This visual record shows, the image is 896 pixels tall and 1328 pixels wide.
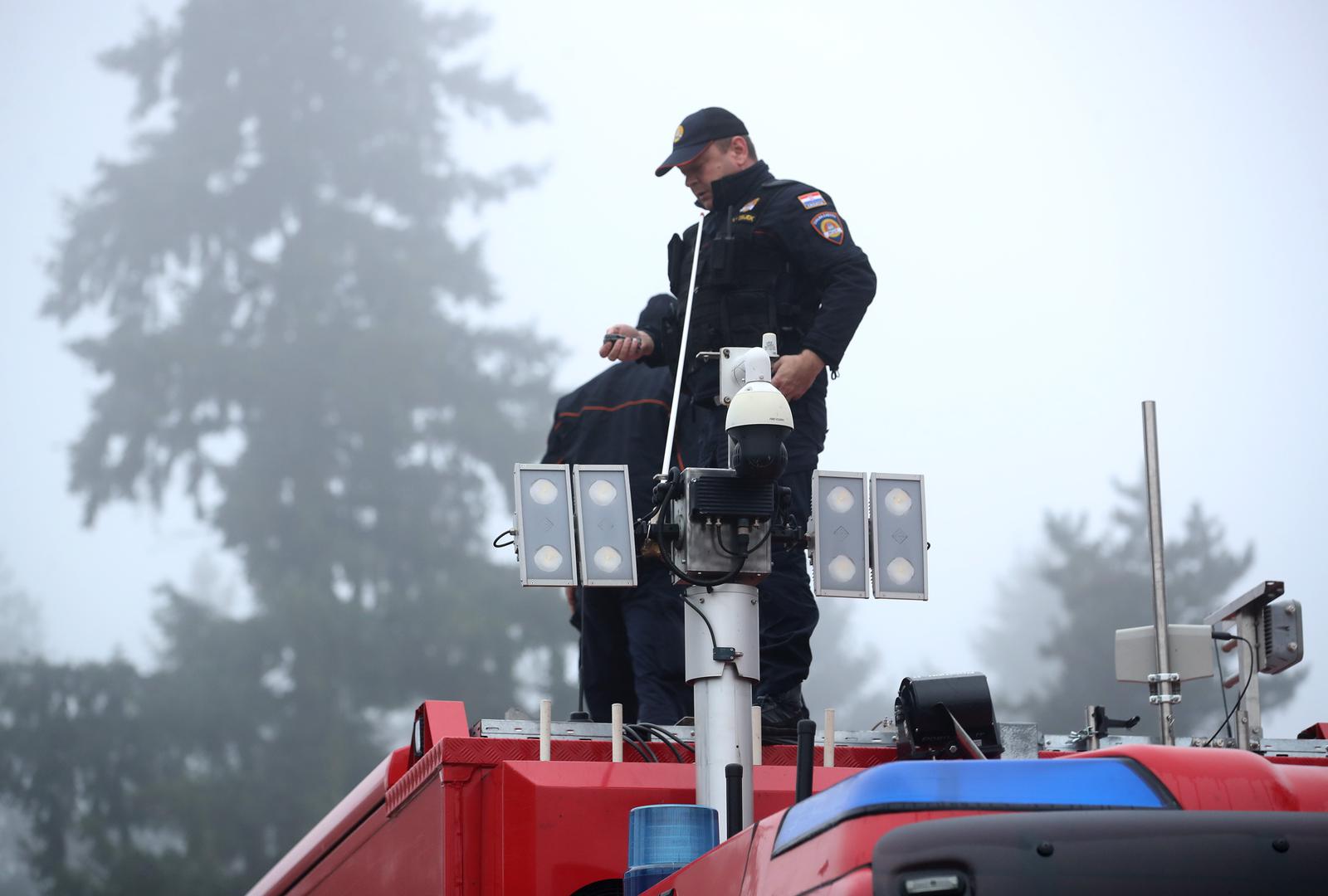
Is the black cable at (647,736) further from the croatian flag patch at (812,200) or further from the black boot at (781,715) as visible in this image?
the croatian flag patch at (812,200)

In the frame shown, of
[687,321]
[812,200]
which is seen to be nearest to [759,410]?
[687,321]

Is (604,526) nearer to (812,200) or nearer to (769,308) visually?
(769,308)

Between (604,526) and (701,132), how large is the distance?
177cm

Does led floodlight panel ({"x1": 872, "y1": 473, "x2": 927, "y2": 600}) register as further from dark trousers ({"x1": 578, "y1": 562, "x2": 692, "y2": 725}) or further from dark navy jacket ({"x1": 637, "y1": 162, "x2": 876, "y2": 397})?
dark trousers ({"x1": 578, "y1": 562, "x2": 692, "y2": 725})

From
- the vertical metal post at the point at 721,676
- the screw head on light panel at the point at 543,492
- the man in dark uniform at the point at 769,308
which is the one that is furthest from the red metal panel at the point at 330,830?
the man in dark uniform at the point at 769,308

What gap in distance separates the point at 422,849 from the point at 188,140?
85.8 ft

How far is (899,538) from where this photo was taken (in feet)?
14.3

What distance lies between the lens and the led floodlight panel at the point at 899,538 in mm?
4316

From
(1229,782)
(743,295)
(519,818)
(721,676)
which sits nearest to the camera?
(1229,782)

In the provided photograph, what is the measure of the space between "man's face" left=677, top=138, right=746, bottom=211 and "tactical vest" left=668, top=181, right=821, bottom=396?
9.7 inches

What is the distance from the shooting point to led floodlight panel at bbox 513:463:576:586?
4.16 meters

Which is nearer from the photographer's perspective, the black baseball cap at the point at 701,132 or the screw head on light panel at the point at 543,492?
the screw head on light panel at the point at 543,492

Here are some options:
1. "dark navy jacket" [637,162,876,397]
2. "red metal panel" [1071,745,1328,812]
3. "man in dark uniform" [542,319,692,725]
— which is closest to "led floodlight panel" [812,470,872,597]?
"dark navy jacket" [637,162,876,397]

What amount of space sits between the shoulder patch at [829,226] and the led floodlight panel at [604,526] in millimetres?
1272
